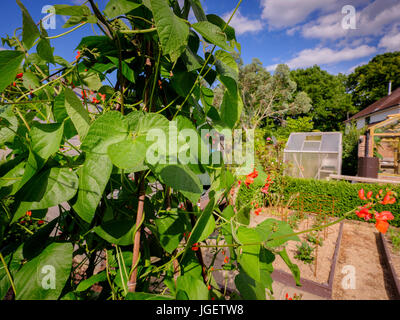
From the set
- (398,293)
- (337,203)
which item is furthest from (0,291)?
(337,203)

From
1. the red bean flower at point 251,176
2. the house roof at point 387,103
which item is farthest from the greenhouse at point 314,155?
the house roof at point 387,103

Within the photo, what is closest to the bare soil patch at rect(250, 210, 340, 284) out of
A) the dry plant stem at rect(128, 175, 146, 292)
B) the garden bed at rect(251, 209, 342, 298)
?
the garden bed at rect(251, 209, 342, 298)

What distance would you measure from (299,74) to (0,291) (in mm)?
32434

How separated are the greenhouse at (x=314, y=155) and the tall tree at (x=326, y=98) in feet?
58.2

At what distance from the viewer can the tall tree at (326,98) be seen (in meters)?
24.8

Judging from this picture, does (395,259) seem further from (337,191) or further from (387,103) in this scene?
(387,103)

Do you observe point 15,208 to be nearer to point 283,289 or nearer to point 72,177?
point 72,177

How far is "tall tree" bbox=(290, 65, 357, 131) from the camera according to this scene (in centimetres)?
2484

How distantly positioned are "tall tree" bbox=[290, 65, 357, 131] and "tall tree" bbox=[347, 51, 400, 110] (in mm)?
1034

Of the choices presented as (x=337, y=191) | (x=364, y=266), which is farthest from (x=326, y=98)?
(x=364, y=266)

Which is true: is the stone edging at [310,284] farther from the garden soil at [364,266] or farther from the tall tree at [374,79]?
the tall tree at [374,79]

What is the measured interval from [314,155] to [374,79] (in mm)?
20864

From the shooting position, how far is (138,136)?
0.35 m

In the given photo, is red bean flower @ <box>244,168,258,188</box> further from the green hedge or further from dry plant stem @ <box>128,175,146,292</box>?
the green hedge
